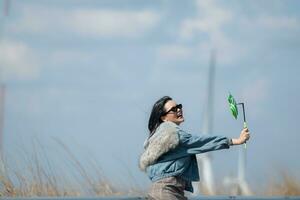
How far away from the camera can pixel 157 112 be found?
629cm

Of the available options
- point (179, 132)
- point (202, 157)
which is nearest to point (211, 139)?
point (179, 132)

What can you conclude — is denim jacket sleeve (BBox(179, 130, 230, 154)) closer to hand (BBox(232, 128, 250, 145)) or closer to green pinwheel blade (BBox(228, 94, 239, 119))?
hand (BBox(232, 128, 250, 145))

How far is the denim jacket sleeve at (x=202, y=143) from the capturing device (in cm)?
600

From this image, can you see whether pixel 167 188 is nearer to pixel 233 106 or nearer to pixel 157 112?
pixel 157 112

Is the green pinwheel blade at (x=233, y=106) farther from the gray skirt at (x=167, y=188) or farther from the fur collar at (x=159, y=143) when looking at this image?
the gray skirt at (x=167, y=188)

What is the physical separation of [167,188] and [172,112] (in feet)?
1.95

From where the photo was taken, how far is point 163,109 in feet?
20.6

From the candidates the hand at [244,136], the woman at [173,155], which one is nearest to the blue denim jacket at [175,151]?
the woman at [173,155]

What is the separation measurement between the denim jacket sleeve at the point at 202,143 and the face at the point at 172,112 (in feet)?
0.78

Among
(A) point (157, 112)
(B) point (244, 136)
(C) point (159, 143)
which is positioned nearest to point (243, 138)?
(B) point (244, 136)

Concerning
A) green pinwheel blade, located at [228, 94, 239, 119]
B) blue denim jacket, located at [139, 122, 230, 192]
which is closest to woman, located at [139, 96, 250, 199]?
blue denim jacket, located at [139, 122, 230, 192]

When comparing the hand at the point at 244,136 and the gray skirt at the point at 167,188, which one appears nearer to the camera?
the hand at the point at 244,136

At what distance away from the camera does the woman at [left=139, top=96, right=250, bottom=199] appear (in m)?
6.02

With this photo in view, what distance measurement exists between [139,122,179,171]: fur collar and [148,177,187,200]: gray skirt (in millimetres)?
183
